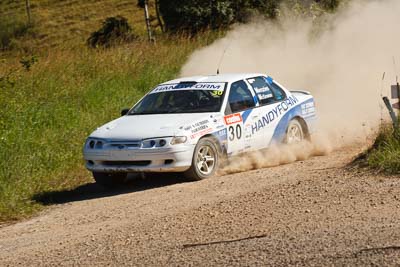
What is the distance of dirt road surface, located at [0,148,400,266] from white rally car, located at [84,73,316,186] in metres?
0.52

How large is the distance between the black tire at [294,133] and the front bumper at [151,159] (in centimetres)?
223

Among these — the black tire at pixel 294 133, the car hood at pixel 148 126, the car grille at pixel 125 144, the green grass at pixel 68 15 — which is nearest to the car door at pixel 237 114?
the car hood at pixel 148 126

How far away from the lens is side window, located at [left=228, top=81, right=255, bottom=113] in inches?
475

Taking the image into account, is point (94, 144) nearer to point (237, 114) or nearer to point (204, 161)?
point (204, 161)

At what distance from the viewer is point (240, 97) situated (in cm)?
1225

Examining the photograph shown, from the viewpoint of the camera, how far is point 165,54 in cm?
2086

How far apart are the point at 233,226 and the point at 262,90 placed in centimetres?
539

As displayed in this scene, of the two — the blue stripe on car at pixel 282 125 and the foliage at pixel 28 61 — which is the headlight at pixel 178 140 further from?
the foliage at pixel 28 61

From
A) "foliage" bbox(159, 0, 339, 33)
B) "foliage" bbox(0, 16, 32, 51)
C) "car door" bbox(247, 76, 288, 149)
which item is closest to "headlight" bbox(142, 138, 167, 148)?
"car door" bbox(247, 76, 288, 149)

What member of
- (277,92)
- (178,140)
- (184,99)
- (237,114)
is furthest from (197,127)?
(277,92)

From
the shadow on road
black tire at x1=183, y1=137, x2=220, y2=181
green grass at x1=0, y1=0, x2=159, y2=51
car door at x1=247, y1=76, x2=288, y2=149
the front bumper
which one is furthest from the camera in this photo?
green grass at x1=0, y1=0, x2=159, y2=51

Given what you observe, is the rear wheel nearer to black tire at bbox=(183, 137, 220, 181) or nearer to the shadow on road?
black tire at bbox=(183, 137, 220, 181)

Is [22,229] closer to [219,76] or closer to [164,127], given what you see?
[164,127]

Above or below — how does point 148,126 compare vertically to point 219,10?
above
